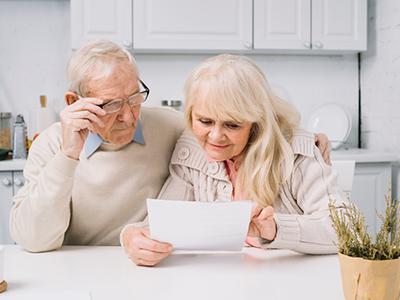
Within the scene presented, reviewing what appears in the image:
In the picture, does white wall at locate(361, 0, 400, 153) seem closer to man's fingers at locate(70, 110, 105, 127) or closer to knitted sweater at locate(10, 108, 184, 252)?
knitted sweater at locate(10, 108, 184, 252)

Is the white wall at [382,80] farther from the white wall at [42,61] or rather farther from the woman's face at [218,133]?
the woman's face at [218,133]

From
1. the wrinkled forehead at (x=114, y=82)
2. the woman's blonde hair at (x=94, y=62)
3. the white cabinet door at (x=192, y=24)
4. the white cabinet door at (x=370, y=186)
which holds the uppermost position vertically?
the white cabinet door at (x=192, y=24)

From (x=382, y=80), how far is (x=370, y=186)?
2.27ft

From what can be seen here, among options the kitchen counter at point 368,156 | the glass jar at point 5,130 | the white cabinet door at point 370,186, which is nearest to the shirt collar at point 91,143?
the glass jar at point 5,130

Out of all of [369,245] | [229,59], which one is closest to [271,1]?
[229,59]

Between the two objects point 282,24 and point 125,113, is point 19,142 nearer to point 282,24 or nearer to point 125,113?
point 282,24

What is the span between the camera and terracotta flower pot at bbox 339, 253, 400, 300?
1278 millimetres

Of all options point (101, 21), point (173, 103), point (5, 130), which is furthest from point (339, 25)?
point (5, 130)

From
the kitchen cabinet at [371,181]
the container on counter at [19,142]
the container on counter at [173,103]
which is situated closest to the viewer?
the container on counter at [19,142]

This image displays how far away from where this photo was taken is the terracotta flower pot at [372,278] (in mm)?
1278

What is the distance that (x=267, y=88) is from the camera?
1.88m

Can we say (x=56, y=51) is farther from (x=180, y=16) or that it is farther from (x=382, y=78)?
(x=382, y=78)

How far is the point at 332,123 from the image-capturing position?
4.00m

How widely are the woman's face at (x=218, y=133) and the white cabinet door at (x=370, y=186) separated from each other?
1.88 metres
